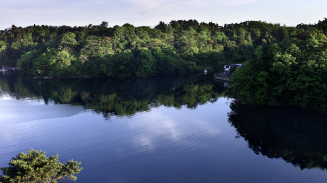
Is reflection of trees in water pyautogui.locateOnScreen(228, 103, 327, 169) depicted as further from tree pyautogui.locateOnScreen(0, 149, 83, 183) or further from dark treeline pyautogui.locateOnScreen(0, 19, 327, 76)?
dark treeline pyautogui.locateOnScreen(0, 19, 327, 76)

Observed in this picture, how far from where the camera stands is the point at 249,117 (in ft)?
101

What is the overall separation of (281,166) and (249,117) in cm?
1239

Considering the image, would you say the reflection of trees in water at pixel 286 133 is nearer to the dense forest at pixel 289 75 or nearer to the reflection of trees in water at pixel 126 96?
the dense forest at pixel 289 75

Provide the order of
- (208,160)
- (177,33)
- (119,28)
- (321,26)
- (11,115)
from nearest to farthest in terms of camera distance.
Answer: (208,160), (11,115), (321,26), (119,28), (177,33)

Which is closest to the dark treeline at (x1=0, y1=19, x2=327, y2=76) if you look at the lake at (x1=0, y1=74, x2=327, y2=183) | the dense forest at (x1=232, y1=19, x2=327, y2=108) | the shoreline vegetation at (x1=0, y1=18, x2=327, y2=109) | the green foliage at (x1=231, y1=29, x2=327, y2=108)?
the shoreline vegetation at (x1=0, y1=18, x2=327, y2=109)

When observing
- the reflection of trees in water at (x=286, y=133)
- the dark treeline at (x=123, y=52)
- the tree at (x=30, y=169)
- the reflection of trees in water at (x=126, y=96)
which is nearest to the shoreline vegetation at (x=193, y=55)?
the dark treeline at (x=123, y=52)

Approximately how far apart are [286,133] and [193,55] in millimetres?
64471

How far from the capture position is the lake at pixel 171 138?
17906 millimetres

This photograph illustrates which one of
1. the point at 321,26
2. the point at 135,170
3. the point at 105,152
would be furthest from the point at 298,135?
the point at 321,26

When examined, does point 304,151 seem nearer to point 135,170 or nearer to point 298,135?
point 298,135

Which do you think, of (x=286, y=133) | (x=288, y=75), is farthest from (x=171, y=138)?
(x=288, y=75)

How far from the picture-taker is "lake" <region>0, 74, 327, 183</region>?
1791 cm

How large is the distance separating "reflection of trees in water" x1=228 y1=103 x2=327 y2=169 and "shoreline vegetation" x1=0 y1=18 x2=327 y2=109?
235 cm

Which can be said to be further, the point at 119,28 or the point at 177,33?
the point at 177,33
